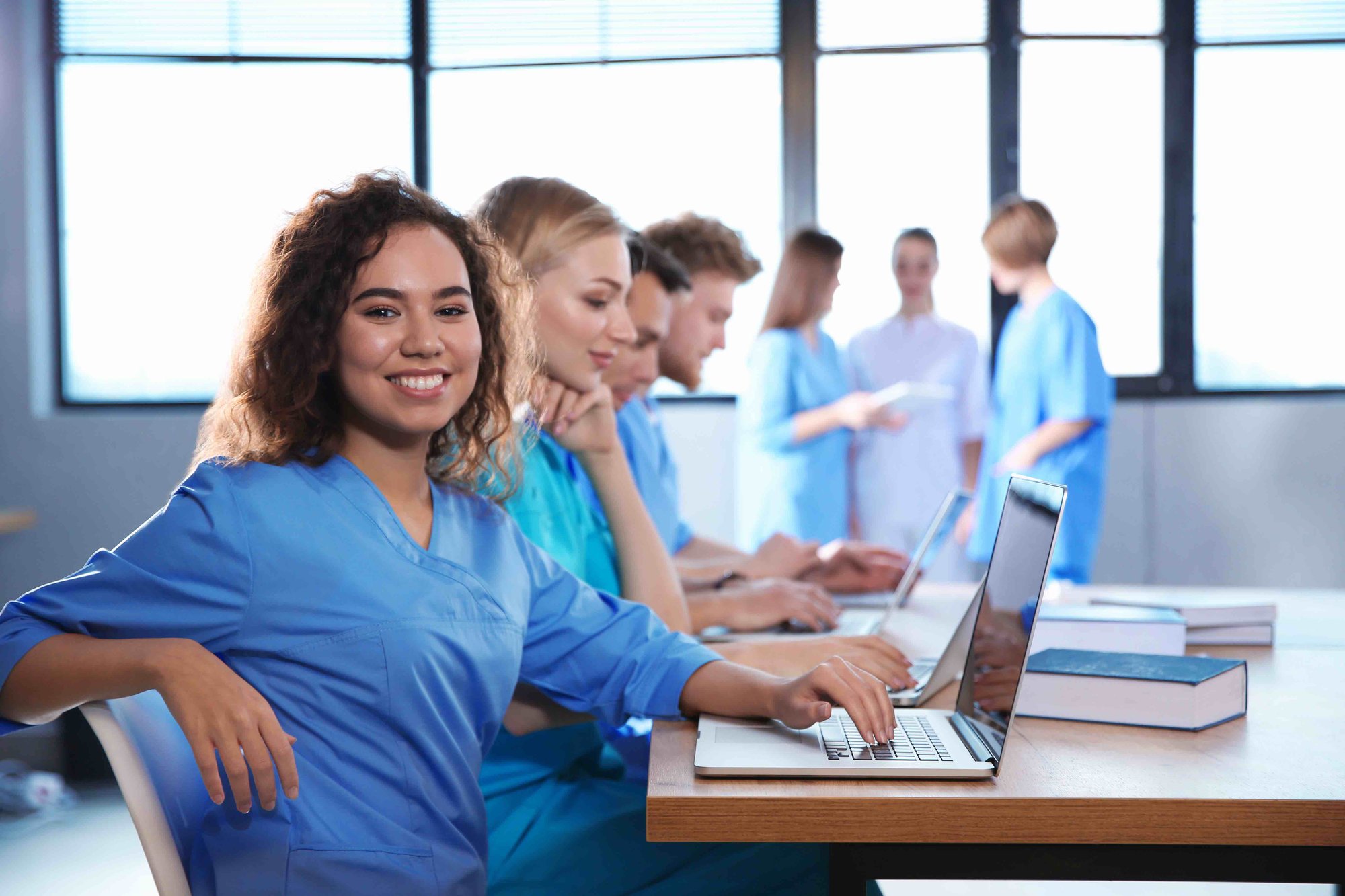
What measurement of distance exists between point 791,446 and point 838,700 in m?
2.24

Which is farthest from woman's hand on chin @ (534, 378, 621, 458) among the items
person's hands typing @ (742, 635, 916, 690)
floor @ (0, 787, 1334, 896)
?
floor @ (0, 787, 1334, 896)

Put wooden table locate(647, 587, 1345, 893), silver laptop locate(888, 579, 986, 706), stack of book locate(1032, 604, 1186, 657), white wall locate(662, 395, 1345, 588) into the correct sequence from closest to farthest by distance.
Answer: wooden table locate(647, 587, 1345, 893) < silver laptop locate(888, 579, 986, 706) < stack of book locate(1032, 604, 1186, 657) < white wall locate(662, 395, 1345, 588)

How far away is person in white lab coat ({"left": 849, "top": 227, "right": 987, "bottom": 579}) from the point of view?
11.0 ft

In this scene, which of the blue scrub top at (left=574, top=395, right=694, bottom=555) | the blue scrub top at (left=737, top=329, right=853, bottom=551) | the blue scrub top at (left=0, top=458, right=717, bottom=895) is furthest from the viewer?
the blue scrub top at (left=737, top=329, right=853, bottom=551)

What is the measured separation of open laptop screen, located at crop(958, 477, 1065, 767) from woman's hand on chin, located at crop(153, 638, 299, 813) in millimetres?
529

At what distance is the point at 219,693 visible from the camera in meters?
0.82

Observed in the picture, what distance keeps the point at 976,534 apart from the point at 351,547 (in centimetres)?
257

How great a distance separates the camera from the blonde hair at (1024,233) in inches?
118

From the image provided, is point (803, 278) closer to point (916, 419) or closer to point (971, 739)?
point (916, 419)

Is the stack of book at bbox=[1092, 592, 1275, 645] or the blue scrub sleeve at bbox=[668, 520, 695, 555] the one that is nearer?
the stack of book at bbox=[1092, 592, 1275, 645]

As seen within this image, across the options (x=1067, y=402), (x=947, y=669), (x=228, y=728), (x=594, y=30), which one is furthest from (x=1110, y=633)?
(x=594, y=30)

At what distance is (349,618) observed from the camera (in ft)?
3.15

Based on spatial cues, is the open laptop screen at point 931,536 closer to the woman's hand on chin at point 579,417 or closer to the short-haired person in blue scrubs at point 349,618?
the woman's hand on chin at point 579,417

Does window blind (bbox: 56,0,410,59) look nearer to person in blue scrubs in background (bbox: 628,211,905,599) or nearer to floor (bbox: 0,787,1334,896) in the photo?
person in blue scrubs in background (bbox: 628,211,905,599)
